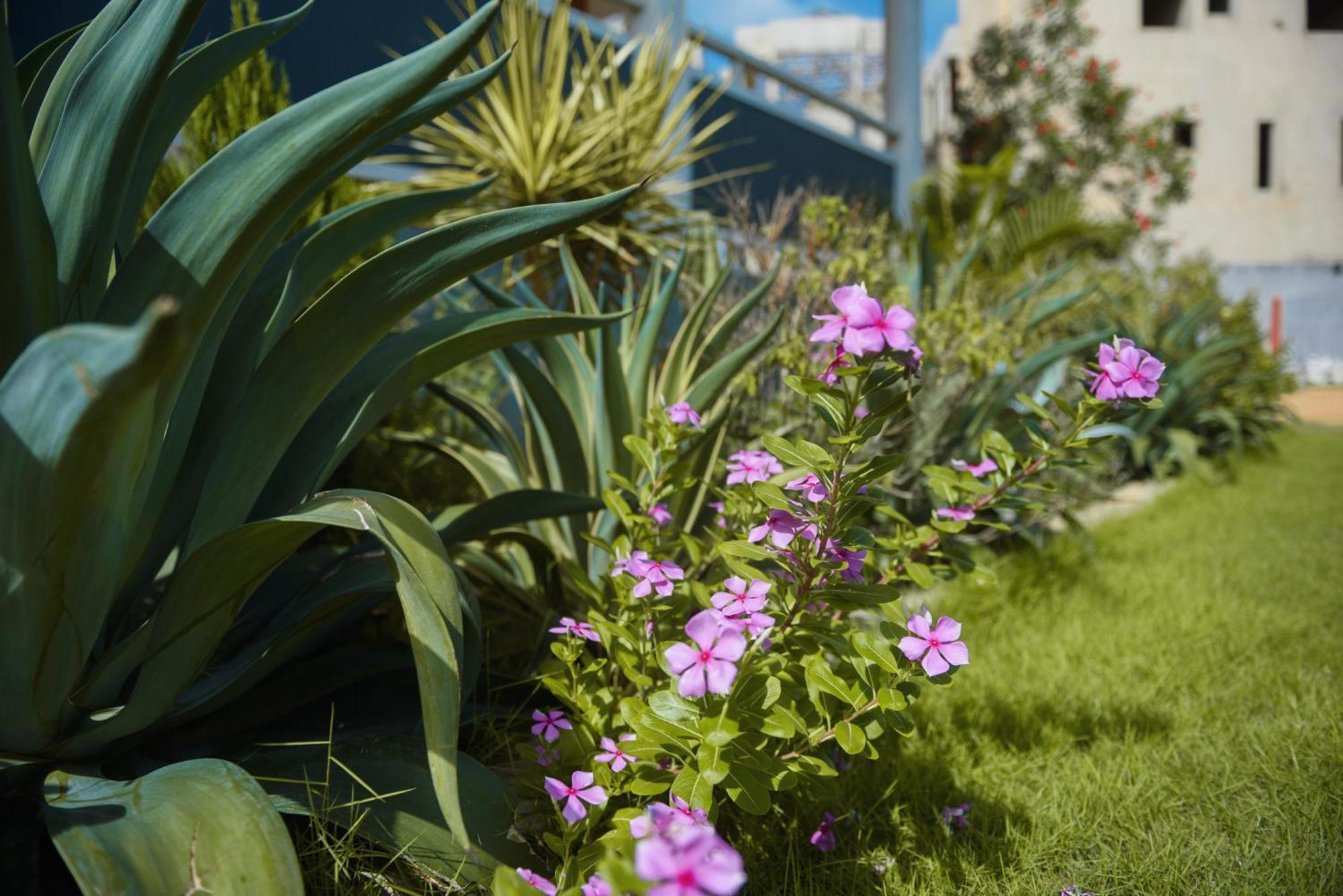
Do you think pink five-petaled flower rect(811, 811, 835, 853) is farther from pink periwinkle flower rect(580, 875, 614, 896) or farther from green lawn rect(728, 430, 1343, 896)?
pink periwinkle flower rect(580, 875, 614, 896)

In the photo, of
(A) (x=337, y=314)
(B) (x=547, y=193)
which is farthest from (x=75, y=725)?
(B) (x=547, y=193)

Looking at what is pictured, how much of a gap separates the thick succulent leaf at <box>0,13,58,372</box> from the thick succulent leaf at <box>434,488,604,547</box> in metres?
0.67

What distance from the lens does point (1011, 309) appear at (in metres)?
3.74

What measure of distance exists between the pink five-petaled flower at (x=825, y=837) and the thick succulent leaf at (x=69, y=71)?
1.41m

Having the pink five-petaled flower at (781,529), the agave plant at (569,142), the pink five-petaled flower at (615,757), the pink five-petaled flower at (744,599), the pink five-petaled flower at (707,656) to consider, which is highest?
the agave plant at (569,142)

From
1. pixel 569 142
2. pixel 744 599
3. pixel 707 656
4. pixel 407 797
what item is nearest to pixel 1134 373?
pixel 744 599

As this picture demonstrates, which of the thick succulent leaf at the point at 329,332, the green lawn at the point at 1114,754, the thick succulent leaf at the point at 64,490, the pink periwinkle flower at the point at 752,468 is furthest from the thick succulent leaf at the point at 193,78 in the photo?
the green lawn at the point at 1114,754

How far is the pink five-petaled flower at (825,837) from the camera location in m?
1.39

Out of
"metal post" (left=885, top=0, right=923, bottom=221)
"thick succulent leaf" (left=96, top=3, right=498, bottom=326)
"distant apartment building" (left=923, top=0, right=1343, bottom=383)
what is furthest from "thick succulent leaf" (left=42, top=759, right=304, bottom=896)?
"distant apartment building" (left=923, top=0, right=1343, bottom=383)

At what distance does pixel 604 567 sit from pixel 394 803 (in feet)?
2.87

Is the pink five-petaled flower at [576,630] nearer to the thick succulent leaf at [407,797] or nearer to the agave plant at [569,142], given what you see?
the thick succulent leaf at [407,797]

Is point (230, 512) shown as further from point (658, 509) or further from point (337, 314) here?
point (658, 509)

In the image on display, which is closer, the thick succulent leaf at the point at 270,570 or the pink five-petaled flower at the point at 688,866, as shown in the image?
the pink five-petaled flower at the point at 688,866

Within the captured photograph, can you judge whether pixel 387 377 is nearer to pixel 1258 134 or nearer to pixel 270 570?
pixel 270 570
